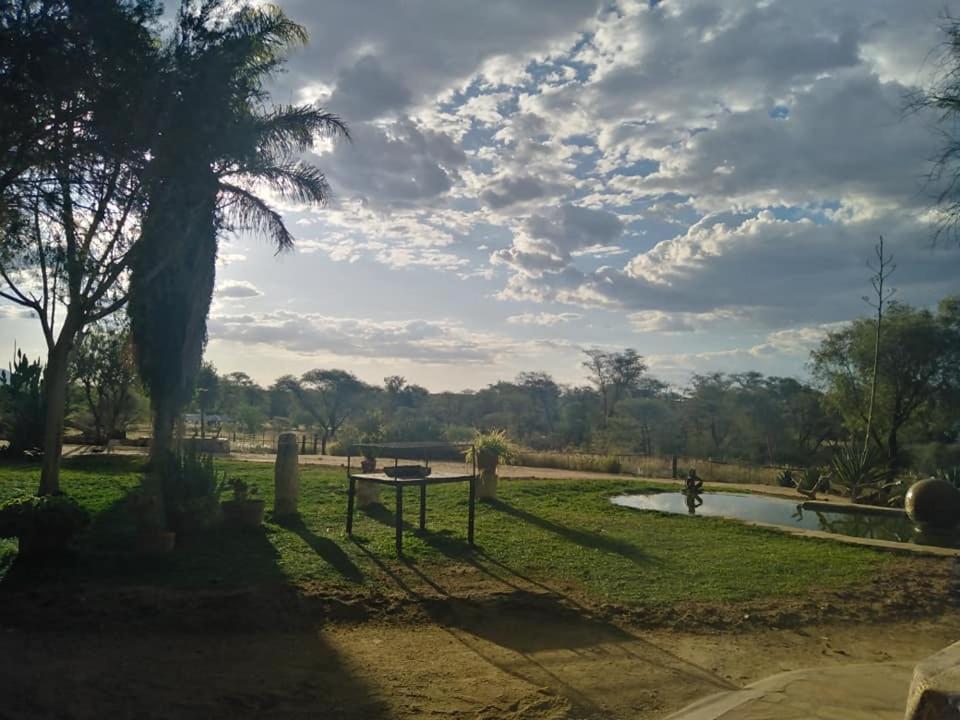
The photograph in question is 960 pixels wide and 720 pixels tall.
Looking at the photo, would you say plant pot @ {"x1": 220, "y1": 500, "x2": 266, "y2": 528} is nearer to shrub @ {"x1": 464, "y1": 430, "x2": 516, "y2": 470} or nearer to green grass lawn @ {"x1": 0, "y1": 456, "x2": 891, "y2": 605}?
green grass lawn @ {"x1": 0, "y1": 456, "x2": 891, "y2": 605}

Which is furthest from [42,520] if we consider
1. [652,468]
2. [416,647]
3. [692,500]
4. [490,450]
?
[652,468]

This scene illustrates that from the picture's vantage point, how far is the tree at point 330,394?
199 ft

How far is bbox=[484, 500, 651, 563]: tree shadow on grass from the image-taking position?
908cm

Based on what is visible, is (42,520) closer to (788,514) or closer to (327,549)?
(327,549)

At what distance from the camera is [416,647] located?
5684 mm

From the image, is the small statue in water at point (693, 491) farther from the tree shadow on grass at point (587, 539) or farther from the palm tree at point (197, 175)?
the palm tree at point (197, 175)

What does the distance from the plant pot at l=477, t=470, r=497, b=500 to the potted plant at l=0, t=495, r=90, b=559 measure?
7.46 metres

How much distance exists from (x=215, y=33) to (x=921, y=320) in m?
27.7

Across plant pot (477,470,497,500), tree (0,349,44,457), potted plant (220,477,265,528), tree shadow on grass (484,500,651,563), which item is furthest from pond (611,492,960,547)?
tree (0,349,44,457)

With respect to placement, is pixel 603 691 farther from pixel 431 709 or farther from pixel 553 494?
pixel 553 494

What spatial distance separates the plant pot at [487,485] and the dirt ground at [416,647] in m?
5.88

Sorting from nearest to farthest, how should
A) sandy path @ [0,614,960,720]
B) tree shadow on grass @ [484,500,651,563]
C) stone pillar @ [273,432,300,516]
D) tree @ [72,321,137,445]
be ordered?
sandy path @ [0,614,960,720] < tree shadow on grass @ [484,500,651,563] < stone pillar @ [273,432,300,516] < tree @ [72,321,137,445]

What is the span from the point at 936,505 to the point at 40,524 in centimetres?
1284

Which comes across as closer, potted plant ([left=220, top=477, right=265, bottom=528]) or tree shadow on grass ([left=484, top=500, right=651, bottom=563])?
tree shadow on grass ([left=484, top=500, right=651, bottom=563])
